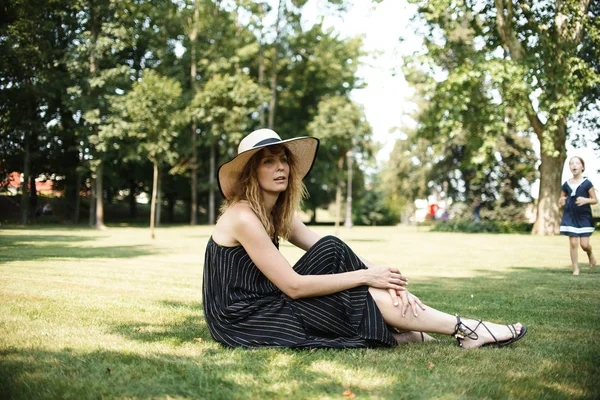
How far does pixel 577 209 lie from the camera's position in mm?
10719

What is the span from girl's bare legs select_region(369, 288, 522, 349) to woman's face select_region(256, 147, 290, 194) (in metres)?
1.07

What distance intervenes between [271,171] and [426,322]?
1.63 meters

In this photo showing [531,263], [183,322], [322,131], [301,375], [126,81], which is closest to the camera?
[301,375]

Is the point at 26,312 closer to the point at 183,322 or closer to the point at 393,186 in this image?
the point at 183,322

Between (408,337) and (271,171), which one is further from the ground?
(271,171)

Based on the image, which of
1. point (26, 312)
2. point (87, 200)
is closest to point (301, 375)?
point (26, 312)

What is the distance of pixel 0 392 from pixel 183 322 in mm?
2357

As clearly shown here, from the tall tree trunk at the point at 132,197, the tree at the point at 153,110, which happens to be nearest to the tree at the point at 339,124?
the tall tree trunk at the point at 132,197

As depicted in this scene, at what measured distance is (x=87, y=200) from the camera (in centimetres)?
4759

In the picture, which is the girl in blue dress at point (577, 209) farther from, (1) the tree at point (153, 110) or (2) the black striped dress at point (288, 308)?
(1) the tree at point (153, 110)

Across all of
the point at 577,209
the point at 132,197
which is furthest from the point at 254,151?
the point at 132,197

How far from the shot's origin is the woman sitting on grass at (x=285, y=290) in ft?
13.0

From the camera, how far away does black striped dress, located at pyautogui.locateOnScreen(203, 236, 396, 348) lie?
3975 millimetres

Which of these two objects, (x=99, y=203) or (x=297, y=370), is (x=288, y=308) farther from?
(x=99, y=203)
